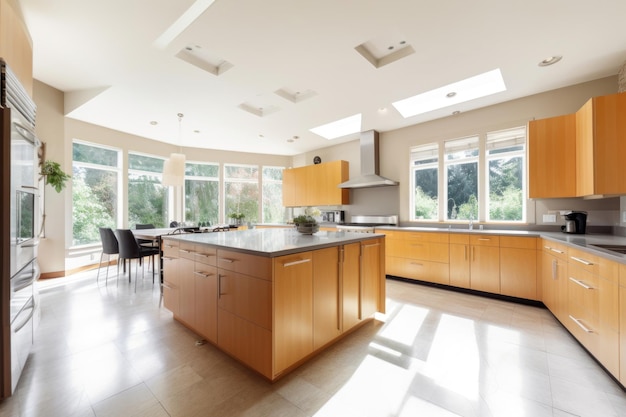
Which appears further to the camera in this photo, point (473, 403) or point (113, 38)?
point (113, 38)

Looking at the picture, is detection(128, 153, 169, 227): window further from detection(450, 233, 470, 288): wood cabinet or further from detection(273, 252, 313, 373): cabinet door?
detection(450, 233, 470, 288): wood cabinet

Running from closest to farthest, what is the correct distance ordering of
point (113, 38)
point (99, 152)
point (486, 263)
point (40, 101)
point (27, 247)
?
point (27, 247), point (113, 38), point (486, 263), point (40, 101), point (99, 152)

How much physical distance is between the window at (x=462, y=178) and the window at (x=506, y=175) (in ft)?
0.64

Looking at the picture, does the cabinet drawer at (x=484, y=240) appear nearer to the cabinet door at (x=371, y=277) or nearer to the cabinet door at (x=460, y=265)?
the cabinet door at (x=460, y=265)

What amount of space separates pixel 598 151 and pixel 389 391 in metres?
2.97

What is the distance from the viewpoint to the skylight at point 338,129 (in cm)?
512

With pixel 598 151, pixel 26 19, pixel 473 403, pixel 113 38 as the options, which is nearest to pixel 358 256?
pixel 473 403

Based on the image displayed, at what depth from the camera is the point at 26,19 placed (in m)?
2.36

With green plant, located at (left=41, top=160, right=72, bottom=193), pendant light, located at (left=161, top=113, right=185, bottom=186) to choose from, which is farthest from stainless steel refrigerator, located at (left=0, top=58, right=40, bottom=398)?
green plant, located at (left=41, top=160, right=72, bottom=193)

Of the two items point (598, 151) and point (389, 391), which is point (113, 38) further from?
point (598, 151)

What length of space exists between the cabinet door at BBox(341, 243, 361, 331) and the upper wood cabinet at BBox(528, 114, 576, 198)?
2588mm

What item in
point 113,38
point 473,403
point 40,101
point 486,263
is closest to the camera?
point 473,403

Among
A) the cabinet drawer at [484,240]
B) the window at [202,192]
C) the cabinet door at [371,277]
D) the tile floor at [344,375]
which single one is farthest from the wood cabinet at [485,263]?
the window at [202,192]

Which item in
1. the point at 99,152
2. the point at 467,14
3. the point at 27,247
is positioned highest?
the point at 467,14
